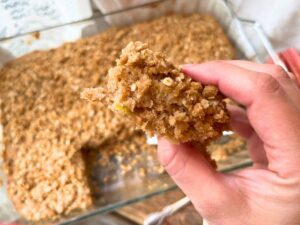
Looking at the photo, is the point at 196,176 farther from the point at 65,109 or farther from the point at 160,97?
the point at 65,109

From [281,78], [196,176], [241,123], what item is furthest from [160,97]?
[241,123]

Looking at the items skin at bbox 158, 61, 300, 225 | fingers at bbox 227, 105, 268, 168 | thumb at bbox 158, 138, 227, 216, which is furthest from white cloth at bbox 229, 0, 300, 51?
thumb at bbox 158, 138, 227, 216

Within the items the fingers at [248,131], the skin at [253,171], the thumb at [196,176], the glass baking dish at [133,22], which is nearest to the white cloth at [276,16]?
the glass baking dish at [133,22]

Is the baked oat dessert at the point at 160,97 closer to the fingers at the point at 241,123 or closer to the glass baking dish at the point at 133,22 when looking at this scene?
the fingers at the point at 241,123

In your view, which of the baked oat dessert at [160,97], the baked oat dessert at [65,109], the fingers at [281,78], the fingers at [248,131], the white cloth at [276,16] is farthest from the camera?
the white cloth at [276,16]

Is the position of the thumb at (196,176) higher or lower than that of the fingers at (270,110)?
lower

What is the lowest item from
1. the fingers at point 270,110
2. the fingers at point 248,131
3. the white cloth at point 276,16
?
the fingers at point 248,131

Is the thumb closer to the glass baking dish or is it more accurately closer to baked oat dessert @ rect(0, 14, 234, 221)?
the glass baking dish
